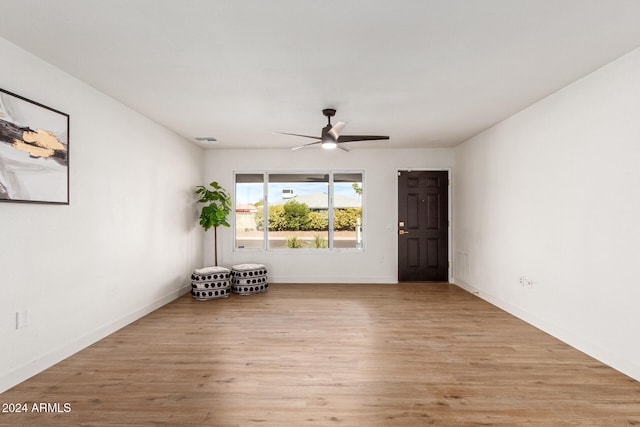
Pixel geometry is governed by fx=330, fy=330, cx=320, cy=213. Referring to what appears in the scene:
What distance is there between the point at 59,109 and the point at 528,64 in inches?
168

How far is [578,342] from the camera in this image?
10.6ft

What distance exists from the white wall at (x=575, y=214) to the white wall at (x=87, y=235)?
4.90 meters

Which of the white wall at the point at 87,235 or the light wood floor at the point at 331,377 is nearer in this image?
the light wood floor at the point at 331,377

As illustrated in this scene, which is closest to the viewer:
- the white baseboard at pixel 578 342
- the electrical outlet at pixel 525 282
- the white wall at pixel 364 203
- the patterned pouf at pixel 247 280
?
the white baseboard at pixel 578 342

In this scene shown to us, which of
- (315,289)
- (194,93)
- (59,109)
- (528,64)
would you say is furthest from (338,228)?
(59,109)

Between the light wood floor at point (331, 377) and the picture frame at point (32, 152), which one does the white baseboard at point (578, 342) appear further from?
the picture frame at point (32, 152)

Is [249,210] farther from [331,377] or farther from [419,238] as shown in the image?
[331,377]

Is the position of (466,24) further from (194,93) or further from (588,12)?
(194,93)

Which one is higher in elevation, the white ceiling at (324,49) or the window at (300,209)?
the white ceiling at (324,49)

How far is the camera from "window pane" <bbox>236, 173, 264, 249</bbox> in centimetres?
666

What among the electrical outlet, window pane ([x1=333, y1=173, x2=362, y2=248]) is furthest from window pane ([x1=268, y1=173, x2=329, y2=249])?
the electrical outlet

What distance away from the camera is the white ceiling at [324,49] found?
2135mm

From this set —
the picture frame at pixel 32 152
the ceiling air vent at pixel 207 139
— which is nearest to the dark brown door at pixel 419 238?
the ceiling air vent at pixel 207 139

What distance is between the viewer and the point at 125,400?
7.73 ft
